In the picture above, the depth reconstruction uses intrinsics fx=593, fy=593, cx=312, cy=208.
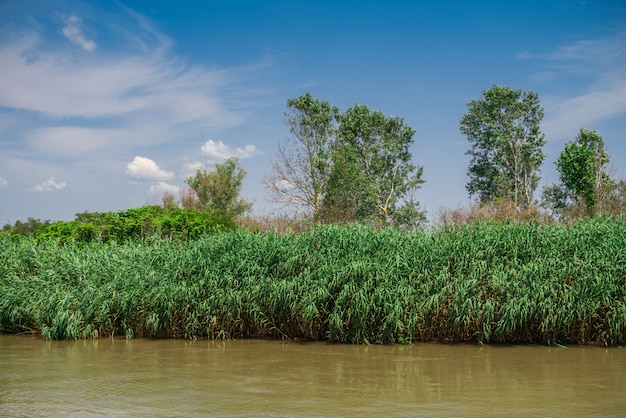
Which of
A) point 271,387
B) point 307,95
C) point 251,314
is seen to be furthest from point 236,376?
point 307,95

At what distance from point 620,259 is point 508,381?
3.64 m

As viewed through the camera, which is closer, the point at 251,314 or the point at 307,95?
the point at 251,314

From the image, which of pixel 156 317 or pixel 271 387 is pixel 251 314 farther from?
pixel 271 387

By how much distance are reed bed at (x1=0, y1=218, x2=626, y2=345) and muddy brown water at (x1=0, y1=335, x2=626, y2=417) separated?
35cm

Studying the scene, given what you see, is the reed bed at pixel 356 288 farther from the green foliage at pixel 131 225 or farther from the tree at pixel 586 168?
the tree at pixel 586 168

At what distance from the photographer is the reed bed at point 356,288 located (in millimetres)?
8969

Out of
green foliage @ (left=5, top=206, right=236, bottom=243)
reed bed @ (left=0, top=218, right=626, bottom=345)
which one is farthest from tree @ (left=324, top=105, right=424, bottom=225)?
reed bed @ (left=0, top=218, right=626, bottom=345)

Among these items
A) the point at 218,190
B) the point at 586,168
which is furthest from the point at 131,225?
the point at 586,168

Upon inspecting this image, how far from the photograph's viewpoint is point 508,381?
6906 mm

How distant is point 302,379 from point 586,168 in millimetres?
28482

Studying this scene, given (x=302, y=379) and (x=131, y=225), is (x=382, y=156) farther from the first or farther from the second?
(x=302, y=379)

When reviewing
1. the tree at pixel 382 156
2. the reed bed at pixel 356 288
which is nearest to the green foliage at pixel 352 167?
the tree at pixel 382 156

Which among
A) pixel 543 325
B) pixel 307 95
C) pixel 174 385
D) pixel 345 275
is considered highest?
pixel 307 95

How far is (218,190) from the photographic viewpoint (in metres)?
34.1
